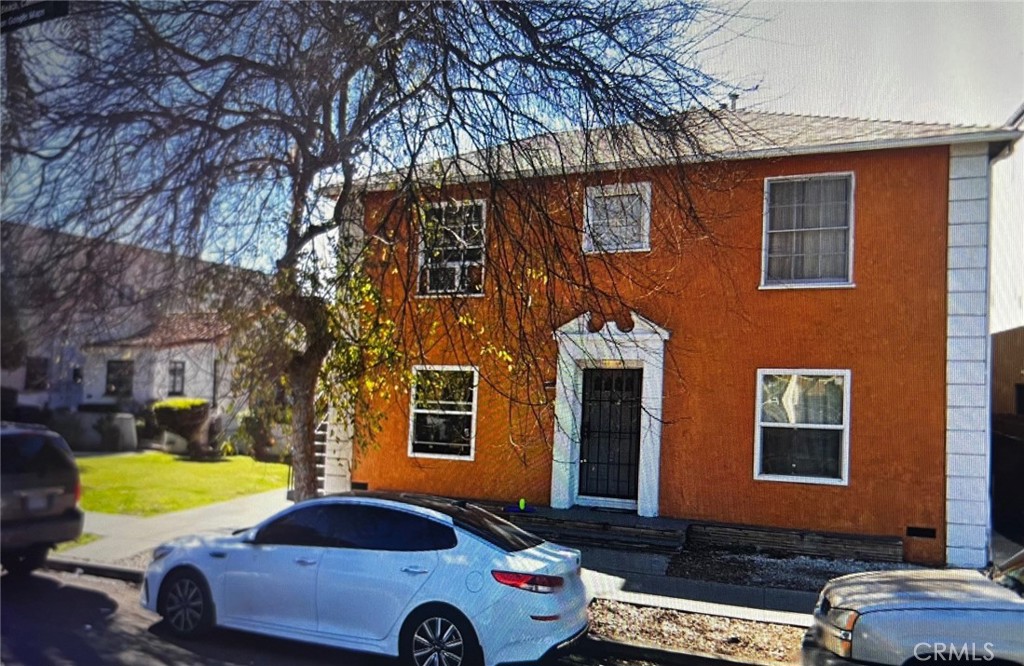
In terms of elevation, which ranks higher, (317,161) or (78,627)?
(317,161)

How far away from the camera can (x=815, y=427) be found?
1.91m

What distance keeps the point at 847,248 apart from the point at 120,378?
2577 millimetres

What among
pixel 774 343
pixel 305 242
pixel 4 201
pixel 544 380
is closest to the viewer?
pixel 774 343

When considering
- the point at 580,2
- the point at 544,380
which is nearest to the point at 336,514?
the point at 544,380

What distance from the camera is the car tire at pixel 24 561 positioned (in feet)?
9.36

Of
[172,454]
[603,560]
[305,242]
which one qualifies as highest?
[305,242]

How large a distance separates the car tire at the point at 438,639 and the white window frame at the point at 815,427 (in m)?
0.93

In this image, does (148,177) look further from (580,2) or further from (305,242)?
(580,2)

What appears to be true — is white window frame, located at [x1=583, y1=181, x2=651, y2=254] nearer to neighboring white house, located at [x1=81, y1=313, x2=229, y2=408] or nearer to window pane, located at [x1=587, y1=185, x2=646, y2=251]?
window pane, located at [x1=587, y1=185, x2=646, y2=251]

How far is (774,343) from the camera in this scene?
193 cm

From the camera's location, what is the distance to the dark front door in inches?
81.6

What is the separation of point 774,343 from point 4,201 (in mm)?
3056

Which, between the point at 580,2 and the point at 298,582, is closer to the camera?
the point at 298,582

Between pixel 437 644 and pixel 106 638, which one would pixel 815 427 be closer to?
pixel 437 644
